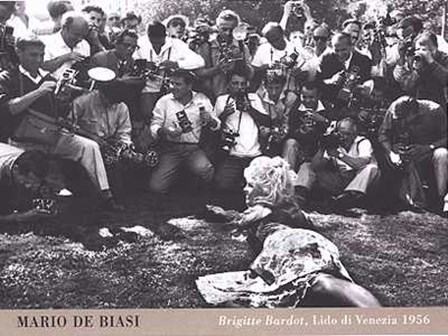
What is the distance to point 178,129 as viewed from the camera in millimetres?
4312

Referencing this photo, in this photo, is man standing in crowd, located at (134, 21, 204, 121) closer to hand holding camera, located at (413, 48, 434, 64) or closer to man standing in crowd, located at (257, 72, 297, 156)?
man standing in crowd, located at (257, 72, 297, 156)

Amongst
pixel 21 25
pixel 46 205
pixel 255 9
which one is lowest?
pixel 46 205

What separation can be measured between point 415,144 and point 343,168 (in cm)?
47

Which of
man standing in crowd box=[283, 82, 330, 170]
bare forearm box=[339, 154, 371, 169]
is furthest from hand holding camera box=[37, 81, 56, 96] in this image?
bare forearm box=[339, 154, 371, 169]

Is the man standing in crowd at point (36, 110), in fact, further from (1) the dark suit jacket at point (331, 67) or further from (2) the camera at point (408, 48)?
(2) the camera at point (408, 48)

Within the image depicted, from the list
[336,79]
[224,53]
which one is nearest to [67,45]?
[224,53]

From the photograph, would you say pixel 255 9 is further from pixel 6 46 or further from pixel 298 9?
pixel 6 46

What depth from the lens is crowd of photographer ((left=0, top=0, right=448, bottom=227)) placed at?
4.16 m

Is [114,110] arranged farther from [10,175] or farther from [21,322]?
[21,322]

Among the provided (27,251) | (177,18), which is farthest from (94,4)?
(27,251)

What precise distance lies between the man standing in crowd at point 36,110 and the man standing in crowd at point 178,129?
1.14 feet

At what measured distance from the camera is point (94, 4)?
4258 millimetres

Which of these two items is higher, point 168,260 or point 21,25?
point 21,25

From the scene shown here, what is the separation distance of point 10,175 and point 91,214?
48 centimetres
